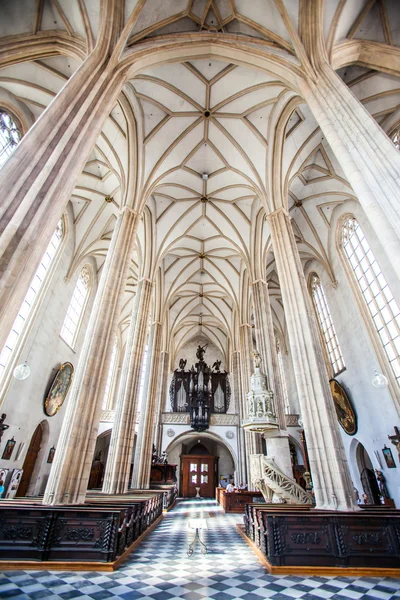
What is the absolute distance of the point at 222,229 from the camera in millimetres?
16938

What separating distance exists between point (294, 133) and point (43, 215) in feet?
34.7

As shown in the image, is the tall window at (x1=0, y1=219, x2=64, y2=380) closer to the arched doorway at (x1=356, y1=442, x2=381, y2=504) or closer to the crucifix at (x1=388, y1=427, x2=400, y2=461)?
the crucifix at (x1=388, y1=427, x2=400, y2=461)

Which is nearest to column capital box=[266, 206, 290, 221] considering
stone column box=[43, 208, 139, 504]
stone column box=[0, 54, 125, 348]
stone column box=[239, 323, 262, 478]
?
stone column box=[43, 208, 139, 504]

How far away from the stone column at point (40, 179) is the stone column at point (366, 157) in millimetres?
4994

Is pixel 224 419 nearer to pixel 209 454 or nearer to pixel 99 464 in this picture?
pixel 209 454

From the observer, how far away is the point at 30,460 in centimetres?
1277

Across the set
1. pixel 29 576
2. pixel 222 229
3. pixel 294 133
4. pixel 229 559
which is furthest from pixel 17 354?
pixel 294 133

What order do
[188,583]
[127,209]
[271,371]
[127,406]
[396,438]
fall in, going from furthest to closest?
[271,371] < [127,406] < [127,209] < [396,438] < [188,583]

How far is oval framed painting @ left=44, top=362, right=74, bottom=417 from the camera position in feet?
44.0

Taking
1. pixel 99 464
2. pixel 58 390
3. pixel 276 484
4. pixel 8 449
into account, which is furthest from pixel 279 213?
pixel 99 464

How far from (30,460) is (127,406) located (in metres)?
5.83

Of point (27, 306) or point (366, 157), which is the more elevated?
point (27, 306)

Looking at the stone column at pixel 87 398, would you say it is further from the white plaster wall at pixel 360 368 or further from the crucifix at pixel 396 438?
the crucifix at pixel 396 438

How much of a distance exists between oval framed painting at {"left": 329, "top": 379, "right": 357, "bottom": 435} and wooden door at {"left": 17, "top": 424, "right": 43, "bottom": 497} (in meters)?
14.3
